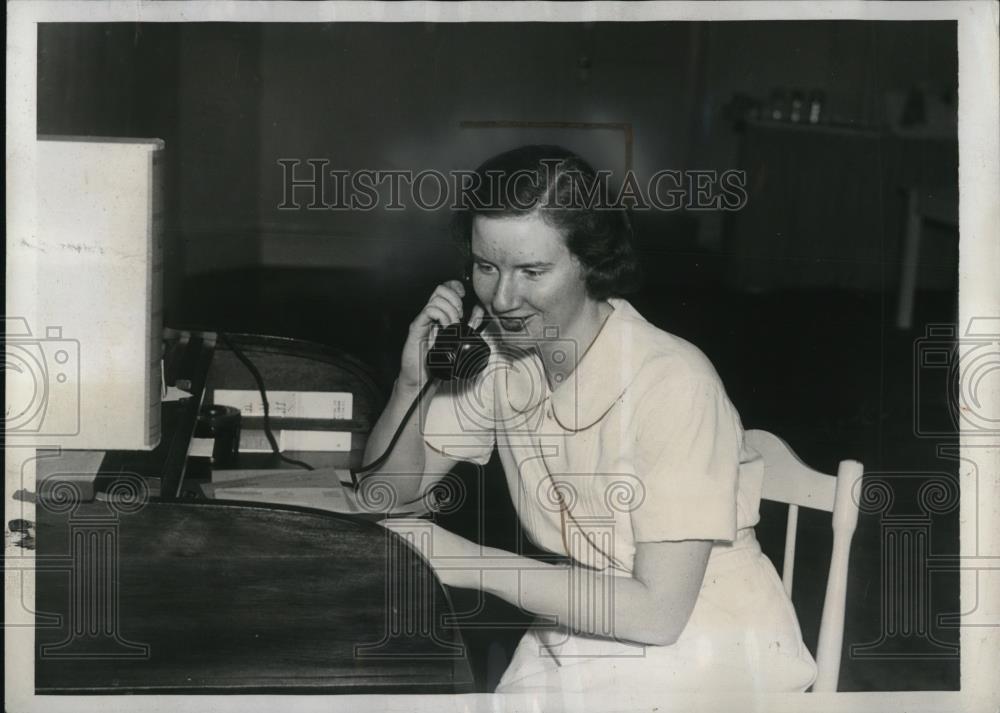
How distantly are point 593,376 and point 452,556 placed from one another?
10.6 inches

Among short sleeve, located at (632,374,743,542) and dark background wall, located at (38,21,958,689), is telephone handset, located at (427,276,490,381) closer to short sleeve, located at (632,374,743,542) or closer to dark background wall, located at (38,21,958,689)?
dark background wall, located at (38,21,958,689)

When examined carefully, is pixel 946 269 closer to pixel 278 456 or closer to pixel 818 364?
pixel 818 364

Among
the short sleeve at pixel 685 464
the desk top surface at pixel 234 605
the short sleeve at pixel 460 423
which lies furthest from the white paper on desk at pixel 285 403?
the short sleeve at pixel 685 464

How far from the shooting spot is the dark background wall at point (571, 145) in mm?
1335

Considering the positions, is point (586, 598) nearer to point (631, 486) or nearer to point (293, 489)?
point (631, 486)

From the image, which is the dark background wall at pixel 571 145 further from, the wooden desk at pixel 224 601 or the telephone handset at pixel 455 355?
the wooden desk at pixel 224 601

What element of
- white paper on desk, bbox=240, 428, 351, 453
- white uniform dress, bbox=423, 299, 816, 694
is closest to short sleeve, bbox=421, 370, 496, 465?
white uniform dress, bbox=423, 299, 816, 694

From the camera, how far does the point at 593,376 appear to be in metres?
1.31

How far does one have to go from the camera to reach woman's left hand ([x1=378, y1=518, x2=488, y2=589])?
1.35m

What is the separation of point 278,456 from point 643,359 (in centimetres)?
46

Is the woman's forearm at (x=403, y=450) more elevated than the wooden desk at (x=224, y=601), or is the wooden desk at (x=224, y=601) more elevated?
the woman's forearm at (x=403, y=450)

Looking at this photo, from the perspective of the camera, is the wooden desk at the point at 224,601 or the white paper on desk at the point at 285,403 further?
the white paper on desk at the point at 285,403

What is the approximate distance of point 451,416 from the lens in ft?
4.44

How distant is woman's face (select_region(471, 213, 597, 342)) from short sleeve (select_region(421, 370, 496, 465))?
0.08m
